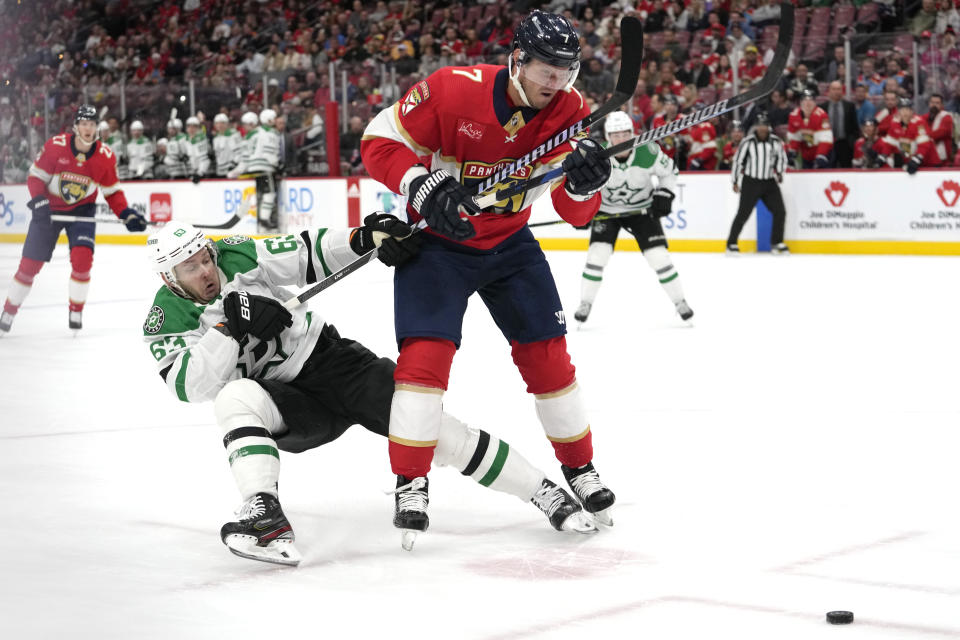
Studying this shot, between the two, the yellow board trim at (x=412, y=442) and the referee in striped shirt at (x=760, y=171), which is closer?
the yellow board trim at (x=412, y=442)

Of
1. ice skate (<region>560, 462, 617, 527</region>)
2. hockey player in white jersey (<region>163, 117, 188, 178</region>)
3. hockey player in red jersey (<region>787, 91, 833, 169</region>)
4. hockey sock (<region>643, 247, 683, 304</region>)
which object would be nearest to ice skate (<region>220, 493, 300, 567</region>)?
ice skate (<region>560, 462, 617, 527</region>)

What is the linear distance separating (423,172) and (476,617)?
1.06 metres

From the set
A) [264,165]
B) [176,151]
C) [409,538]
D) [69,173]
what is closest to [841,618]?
[409,538]

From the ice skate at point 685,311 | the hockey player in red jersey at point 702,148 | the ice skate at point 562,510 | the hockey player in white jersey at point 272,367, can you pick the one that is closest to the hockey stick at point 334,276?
the hockey player in white jersey at point 272,367

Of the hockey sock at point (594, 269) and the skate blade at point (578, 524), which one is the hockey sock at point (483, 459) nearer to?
the skate blade at point (578, 524)

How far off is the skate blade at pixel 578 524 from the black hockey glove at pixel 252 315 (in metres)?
0.79

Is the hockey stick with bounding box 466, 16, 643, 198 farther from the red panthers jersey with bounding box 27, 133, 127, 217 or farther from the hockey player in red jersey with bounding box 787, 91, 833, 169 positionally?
the hockey player in red jersey with bounding box 787, 91, 833, 169

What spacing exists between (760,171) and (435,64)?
166 inches

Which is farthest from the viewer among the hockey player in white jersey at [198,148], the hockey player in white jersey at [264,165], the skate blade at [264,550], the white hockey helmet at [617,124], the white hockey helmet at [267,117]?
the hockey player in white jersey at [198,148]

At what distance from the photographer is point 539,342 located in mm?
3156

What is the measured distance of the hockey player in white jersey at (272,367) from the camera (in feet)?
9.54

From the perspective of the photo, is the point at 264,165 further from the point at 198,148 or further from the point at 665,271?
the point at 665,271

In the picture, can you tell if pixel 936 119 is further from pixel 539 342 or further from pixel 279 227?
pixel 539 342

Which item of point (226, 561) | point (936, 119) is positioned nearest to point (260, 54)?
point (936, 119)
